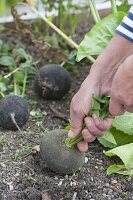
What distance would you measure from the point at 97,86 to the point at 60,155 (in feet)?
1.05

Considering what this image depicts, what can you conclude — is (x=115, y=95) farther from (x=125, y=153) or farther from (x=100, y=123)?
(x=125, y=153)

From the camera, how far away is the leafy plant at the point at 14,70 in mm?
2164

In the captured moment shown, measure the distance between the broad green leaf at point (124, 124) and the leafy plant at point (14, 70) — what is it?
479 mm

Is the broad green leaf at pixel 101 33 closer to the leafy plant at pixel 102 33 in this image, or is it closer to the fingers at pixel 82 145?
the leafy plant at pixel 102 33

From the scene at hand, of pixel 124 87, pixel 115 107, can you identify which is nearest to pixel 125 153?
pixel 115 107

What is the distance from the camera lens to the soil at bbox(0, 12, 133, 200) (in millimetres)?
1611

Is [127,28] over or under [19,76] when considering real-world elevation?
over

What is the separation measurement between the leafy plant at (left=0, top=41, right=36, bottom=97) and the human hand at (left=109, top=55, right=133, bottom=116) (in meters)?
0.87

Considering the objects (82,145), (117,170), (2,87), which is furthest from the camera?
(2,87)

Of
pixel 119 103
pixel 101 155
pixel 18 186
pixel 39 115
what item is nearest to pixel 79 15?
pixel 39 115

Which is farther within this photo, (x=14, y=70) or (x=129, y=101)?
(x=14, y=70)

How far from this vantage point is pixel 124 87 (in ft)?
3.93

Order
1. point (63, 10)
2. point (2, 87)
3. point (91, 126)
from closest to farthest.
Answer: point (91, 126)
point (2, 87)
point (63, 10)

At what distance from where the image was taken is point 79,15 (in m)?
2.84
